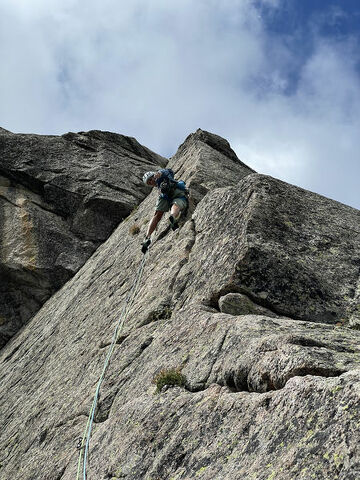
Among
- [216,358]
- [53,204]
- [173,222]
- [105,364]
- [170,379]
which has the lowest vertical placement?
[105,364]

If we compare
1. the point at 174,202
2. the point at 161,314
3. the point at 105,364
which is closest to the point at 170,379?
the point at 105,364

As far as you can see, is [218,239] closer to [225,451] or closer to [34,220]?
[225,451]

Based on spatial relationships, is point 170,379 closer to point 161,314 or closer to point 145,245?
point 161,314

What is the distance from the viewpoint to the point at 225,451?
648 cm

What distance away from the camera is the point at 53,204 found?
27.7 m

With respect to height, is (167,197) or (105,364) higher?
(167,197)

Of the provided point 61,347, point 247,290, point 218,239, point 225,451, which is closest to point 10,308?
point 61,347

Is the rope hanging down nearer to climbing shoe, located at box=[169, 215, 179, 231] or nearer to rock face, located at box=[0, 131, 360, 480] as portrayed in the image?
rock face, located at box=[0, 131, 360, 480]

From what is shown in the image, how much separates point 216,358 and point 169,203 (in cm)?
880

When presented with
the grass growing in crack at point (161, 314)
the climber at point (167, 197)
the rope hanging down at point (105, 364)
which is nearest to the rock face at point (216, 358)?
the grass growing in crack at point (161, 314)

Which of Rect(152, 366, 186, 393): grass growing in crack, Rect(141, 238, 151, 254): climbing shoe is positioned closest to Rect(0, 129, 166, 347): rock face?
Rect(141, 238, 151, 254): climbing shoe

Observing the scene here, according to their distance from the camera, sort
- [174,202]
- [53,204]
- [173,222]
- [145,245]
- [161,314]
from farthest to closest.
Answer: [53,204] → [145,245] → [174,202] → [173,222] → [161,314]

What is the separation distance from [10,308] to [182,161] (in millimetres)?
10368

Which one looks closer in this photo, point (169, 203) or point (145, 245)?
point (145, 245)
